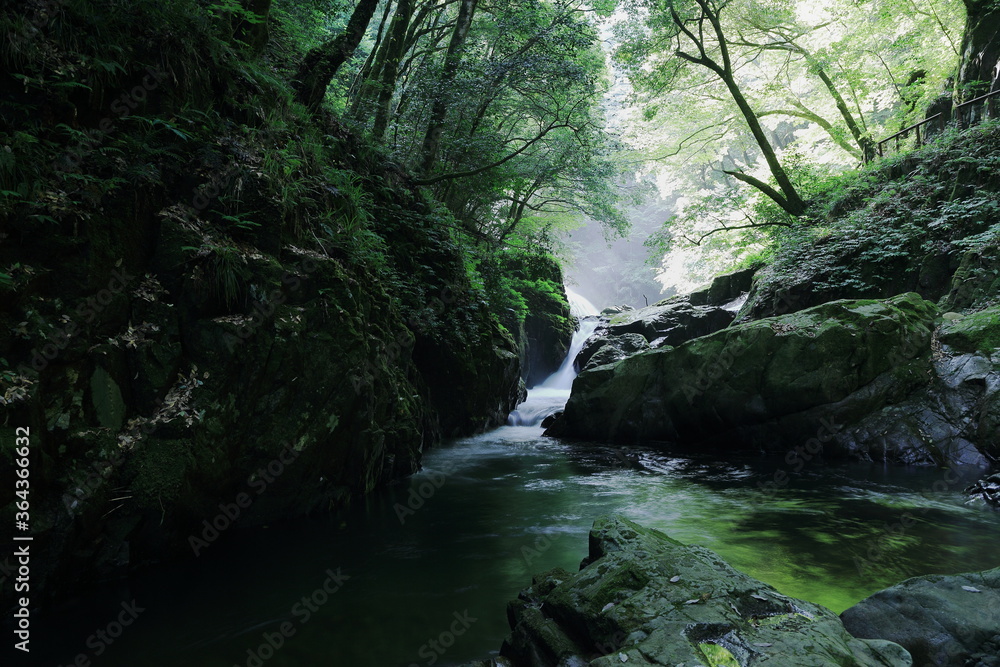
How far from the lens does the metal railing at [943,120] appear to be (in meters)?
12.6

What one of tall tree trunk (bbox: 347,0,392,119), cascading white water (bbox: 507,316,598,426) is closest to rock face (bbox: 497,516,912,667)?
tall tree trunk (bbox: 347,0,392,119)

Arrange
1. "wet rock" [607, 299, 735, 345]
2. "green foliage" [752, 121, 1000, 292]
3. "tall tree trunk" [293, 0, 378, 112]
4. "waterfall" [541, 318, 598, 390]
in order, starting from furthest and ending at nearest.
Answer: "waterfall" [541, 318, 598, 390]
"wet rock" [607, 299, 735, 345]
"green foliage" [752, 121, 1000, 292]
"tall tree trunk" [293, 0, 378, 112]

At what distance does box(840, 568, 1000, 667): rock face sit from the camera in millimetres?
2664

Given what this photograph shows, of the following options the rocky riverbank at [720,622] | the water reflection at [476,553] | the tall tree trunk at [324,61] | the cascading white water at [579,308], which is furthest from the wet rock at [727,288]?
the rocky riverbank at [720,622]

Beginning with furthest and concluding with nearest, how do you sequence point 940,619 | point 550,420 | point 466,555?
point 550,420
point 466,555
point 940,619

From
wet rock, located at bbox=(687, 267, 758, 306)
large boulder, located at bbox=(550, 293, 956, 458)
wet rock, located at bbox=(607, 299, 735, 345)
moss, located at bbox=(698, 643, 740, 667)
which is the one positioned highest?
wet rock, located at bbox=(687, 267, 758, 306)

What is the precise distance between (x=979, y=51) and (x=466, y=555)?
17.2m

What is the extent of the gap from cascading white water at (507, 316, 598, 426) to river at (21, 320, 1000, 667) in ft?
15.9

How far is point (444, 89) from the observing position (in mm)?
10516

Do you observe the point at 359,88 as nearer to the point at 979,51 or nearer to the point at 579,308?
the point at 979,51

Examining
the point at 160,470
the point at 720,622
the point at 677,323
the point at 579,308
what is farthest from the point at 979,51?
the point at 160,470

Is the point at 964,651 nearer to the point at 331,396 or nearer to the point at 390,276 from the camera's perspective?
the point at 331,396

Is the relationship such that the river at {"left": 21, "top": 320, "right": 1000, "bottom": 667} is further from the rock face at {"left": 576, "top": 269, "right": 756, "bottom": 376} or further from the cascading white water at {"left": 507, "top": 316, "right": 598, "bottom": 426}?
the rock face at {"left": 576, "top": 269, "right": 756, "bottom": 376}

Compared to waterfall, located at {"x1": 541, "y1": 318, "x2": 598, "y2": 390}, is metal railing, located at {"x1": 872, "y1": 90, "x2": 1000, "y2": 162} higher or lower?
higher
